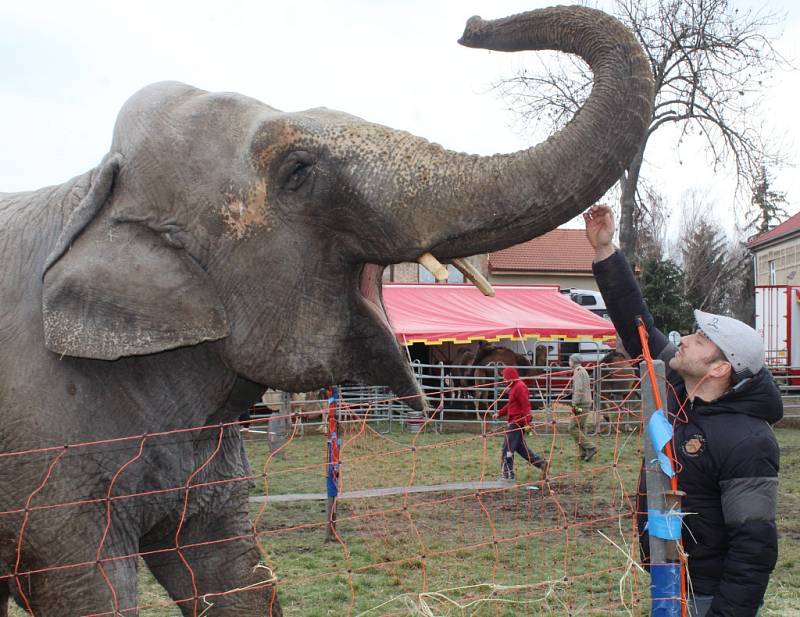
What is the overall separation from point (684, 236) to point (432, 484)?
51964 mm

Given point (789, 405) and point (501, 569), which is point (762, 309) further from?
point (501, 569)

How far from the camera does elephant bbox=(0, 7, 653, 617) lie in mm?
2449

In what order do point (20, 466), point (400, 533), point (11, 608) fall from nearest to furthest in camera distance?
point (20, 466)
point (11, 608)
point (400, 533)

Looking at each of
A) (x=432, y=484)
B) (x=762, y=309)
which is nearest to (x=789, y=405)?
(x=762, y=309)

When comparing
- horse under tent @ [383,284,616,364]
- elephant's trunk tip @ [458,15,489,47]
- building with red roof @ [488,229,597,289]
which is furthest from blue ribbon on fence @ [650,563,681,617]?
building with red roof @ [488,229,597,289]

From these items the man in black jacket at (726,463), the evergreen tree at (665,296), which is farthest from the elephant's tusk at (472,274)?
the evergreen tree at (665,296)

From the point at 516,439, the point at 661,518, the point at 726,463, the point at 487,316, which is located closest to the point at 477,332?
the point at 487,316

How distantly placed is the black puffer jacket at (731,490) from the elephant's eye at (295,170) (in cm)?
167

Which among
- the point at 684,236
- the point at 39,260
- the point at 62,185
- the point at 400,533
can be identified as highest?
the point at 684,236

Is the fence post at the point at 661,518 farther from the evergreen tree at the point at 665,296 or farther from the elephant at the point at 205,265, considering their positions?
the evergreen tree at the point at 665,296

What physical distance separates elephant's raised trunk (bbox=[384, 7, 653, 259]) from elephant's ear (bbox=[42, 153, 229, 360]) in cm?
63

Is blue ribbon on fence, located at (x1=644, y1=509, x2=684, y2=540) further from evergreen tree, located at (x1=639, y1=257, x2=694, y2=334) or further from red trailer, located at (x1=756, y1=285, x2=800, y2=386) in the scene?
evergreen tree, located at (x1=639, y1=257, x2=694, y2=334)

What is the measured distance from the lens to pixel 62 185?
2893 mm

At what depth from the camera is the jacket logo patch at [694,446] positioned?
3.27 meters
